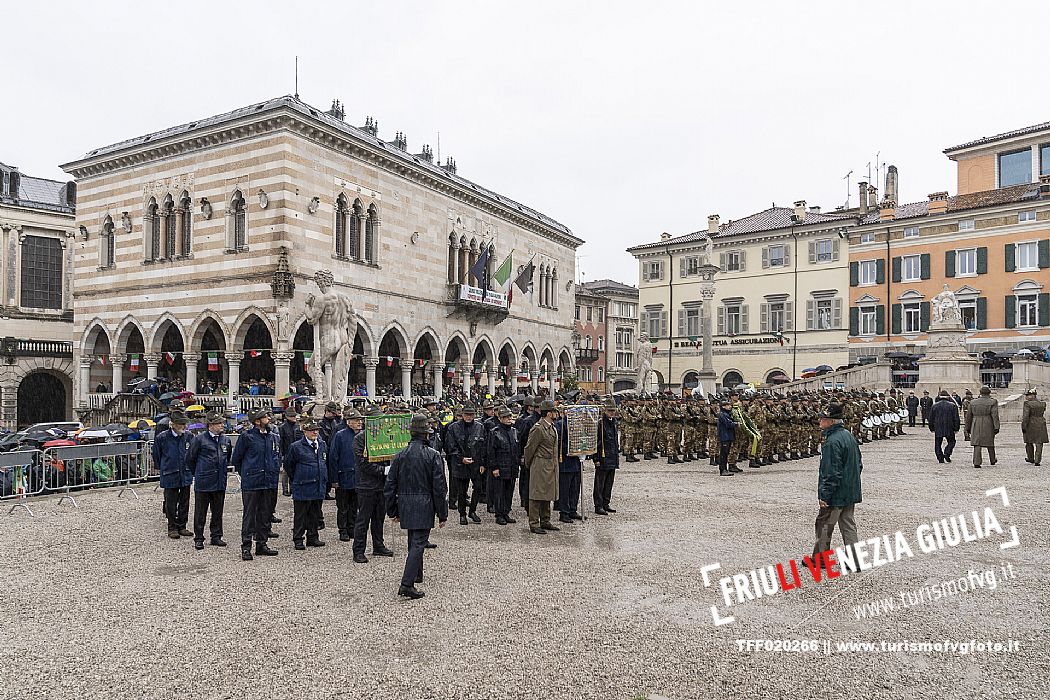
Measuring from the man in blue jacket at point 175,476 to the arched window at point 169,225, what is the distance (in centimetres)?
2241

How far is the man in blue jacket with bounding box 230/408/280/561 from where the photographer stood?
9.37m

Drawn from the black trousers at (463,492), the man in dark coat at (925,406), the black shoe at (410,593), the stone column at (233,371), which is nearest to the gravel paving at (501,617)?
the black shoe at (410,593)

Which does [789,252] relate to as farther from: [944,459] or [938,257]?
[944,459]

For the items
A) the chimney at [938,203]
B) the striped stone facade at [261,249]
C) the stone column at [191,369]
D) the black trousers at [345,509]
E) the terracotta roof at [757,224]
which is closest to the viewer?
the black trousers at [345,509]

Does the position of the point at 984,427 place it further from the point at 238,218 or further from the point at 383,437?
the point at 238,218

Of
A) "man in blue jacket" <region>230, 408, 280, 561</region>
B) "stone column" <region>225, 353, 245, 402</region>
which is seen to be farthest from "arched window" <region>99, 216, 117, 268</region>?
"man in blue jacket" <region>230, 408, 280, 561</region>

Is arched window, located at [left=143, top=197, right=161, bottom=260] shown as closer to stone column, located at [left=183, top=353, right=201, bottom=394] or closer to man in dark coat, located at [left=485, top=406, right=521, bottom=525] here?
stone column, located at [left=183, top=353, right=201, bottom=394]

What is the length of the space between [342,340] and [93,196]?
2021 centimetres

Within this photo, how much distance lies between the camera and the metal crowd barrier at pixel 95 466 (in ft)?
45.5

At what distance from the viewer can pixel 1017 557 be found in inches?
339

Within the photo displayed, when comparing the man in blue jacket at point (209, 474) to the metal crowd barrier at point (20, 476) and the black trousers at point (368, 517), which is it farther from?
the metal crowd barrier at point (20, 476)

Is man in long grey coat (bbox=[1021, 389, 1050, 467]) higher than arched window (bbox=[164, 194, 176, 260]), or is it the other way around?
arched window (bbox=[164, 194, 176, 260])

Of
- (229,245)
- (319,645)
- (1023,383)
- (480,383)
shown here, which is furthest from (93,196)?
(1023,383)

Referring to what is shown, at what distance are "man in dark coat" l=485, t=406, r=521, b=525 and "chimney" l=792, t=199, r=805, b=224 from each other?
39.9 meters
